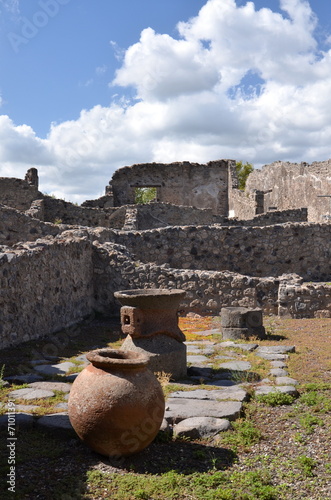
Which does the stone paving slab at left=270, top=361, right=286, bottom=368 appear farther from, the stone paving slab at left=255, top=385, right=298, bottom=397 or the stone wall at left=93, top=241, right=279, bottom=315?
the stone wall at left=93, top=241, right=279, bottom=315

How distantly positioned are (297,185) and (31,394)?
24.8 metres

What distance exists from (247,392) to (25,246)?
5017mm

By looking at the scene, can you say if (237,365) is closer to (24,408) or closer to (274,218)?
(24,408)

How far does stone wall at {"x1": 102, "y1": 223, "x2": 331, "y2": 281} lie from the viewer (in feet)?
44.5

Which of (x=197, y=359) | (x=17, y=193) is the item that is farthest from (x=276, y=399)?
(x=17, y=193)

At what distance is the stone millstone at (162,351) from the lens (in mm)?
6316

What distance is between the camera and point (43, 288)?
8.91 m

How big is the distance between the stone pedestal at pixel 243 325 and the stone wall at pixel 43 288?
2886 millimetres

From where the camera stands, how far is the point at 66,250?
33.2ft

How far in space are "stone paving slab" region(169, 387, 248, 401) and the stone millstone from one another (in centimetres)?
58

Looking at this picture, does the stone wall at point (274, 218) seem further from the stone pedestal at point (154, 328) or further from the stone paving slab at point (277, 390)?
the stone paving slab at point (277, 390)

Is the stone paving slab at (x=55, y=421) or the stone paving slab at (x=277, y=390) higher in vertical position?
the stone paving slab at (x=277, y=390)
